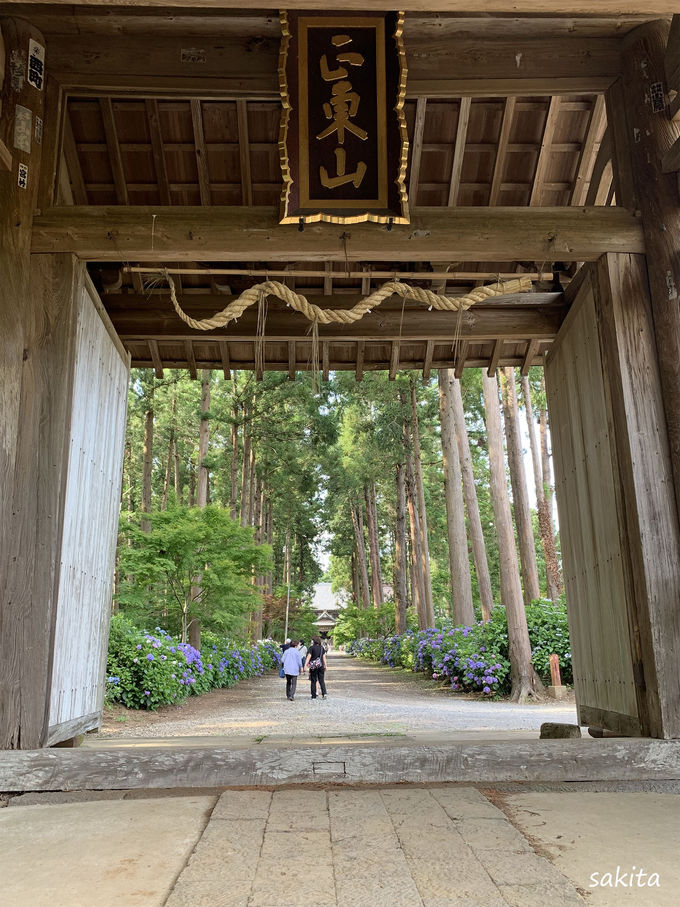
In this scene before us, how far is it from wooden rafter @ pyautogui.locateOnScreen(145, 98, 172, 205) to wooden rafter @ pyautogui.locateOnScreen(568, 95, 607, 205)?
3602mm

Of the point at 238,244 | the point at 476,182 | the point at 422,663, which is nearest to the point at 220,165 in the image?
the point at 238,244

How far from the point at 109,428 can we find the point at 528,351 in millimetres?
4280

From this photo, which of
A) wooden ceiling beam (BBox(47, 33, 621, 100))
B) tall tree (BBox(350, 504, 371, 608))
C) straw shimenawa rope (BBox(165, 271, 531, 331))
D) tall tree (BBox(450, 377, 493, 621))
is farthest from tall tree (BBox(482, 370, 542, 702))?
tall tree (BBox(350, 504, 371, 608))

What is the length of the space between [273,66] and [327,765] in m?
4.77

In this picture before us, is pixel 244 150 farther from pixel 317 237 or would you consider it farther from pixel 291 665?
pixel 291 665

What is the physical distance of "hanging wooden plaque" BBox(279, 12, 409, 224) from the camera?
4.66 meters

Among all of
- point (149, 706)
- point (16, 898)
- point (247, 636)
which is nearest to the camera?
point (16, 898)

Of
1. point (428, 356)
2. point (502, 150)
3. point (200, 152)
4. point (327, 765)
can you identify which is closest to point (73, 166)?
point (200, 152)

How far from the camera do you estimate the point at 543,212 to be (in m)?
5.09

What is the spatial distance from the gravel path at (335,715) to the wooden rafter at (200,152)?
16.7 ft

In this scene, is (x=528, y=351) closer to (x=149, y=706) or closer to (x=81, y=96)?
(x=81, y=96)

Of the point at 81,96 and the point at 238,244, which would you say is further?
the point at 81,96

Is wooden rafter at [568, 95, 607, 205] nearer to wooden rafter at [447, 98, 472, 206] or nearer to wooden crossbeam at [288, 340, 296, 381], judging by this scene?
wooden rafter at [447, 98, 472, 206]

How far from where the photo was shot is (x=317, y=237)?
4.95 m
